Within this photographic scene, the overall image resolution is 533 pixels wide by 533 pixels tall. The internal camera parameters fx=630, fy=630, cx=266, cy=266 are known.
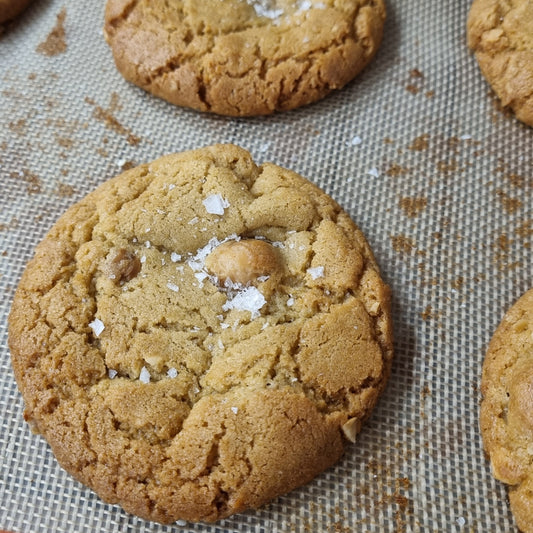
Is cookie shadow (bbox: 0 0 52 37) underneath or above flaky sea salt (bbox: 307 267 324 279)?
above

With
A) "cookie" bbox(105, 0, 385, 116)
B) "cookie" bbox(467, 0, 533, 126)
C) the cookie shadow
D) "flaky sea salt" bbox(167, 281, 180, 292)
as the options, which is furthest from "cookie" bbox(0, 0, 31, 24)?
"cookie" bbox(467, 0, 533, 126)

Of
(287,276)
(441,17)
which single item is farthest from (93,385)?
(441,17)

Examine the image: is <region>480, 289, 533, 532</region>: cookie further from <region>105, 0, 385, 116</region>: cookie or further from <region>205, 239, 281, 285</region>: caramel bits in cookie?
<region>105, 0, 385, 116</region>: cookie

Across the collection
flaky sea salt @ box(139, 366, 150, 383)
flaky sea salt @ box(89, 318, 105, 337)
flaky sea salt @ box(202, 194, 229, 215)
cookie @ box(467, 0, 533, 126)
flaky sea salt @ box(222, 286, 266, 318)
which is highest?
cookie @ box(467, 0, 533, 126)

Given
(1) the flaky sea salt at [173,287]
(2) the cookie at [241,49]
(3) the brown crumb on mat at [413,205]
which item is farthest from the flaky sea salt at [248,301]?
(2) the cookie at [241,49]

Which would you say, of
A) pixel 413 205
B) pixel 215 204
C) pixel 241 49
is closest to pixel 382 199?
pixel 413 205

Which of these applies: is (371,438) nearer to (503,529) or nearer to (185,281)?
(503,529)

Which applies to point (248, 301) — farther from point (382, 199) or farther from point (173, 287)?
point (382, 199)
